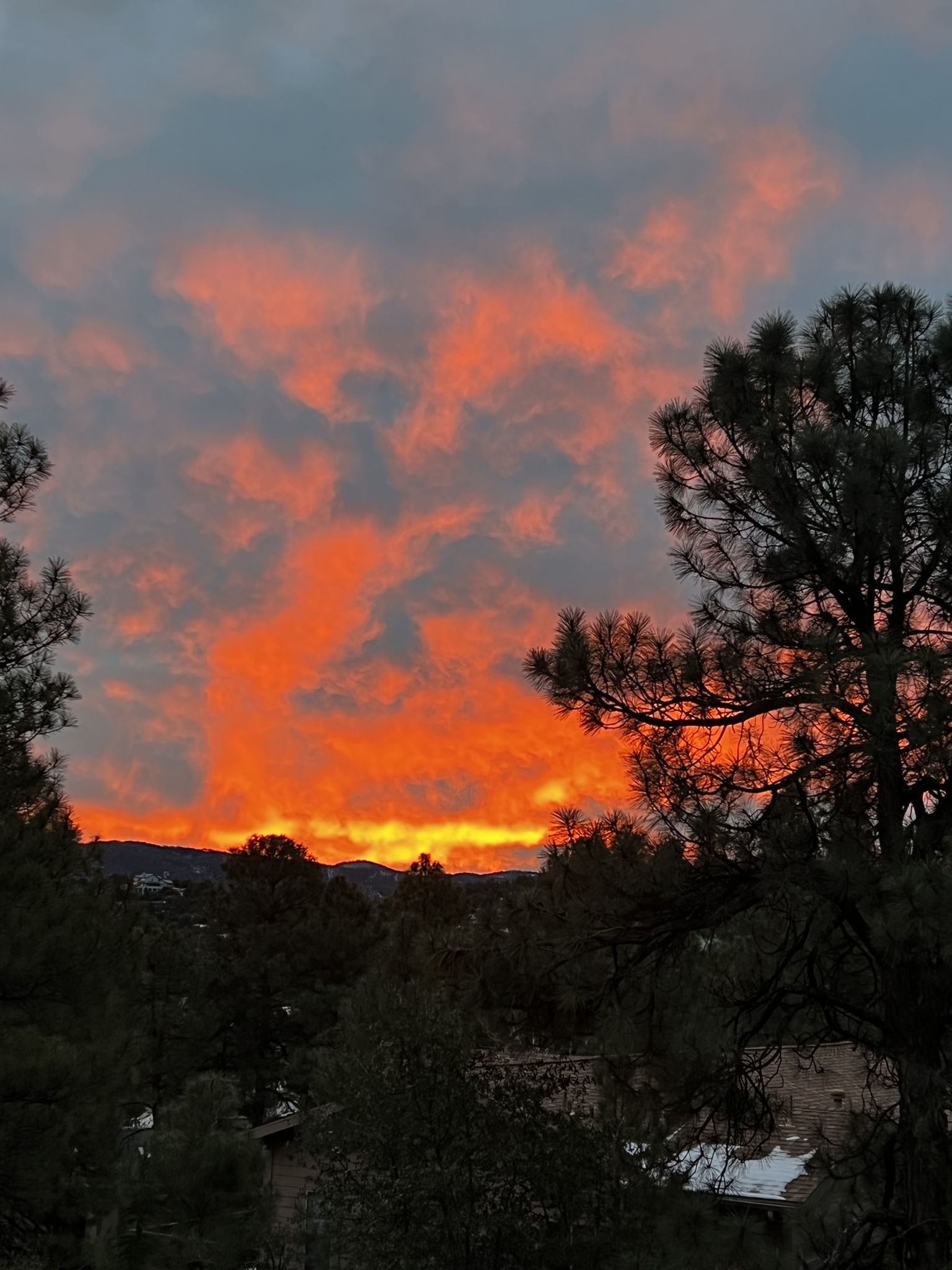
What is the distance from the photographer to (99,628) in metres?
11.3

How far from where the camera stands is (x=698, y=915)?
7070 millimetres

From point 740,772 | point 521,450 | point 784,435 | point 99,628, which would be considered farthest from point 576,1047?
point 521,450

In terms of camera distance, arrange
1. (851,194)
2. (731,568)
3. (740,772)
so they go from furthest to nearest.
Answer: (851,194)
(731,568)
(740,772)

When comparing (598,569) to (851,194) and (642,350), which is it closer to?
(642,350)

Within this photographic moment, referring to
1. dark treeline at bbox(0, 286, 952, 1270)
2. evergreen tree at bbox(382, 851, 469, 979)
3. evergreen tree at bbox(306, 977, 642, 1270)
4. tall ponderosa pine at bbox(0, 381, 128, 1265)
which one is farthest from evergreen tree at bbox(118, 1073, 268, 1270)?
evergreen tree at bbox(382, 851, 469, 979)

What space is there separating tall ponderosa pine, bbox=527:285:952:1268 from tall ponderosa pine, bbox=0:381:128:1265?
5760 mm

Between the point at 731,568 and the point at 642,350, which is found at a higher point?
the point at 642,350

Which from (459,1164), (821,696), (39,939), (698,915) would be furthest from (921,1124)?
(39,939)

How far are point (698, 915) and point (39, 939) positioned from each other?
7.09 meters

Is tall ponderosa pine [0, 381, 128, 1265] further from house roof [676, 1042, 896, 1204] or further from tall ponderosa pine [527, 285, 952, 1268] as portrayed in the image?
house roof [676, 1042, 896, 1204]

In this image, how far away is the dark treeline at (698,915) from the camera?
639cm

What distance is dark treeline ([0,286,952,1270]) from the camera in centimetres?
639

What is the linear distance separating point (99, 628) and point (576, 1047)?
7.04 m

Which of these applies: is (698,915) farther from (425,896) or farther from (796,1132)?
(425,896)
